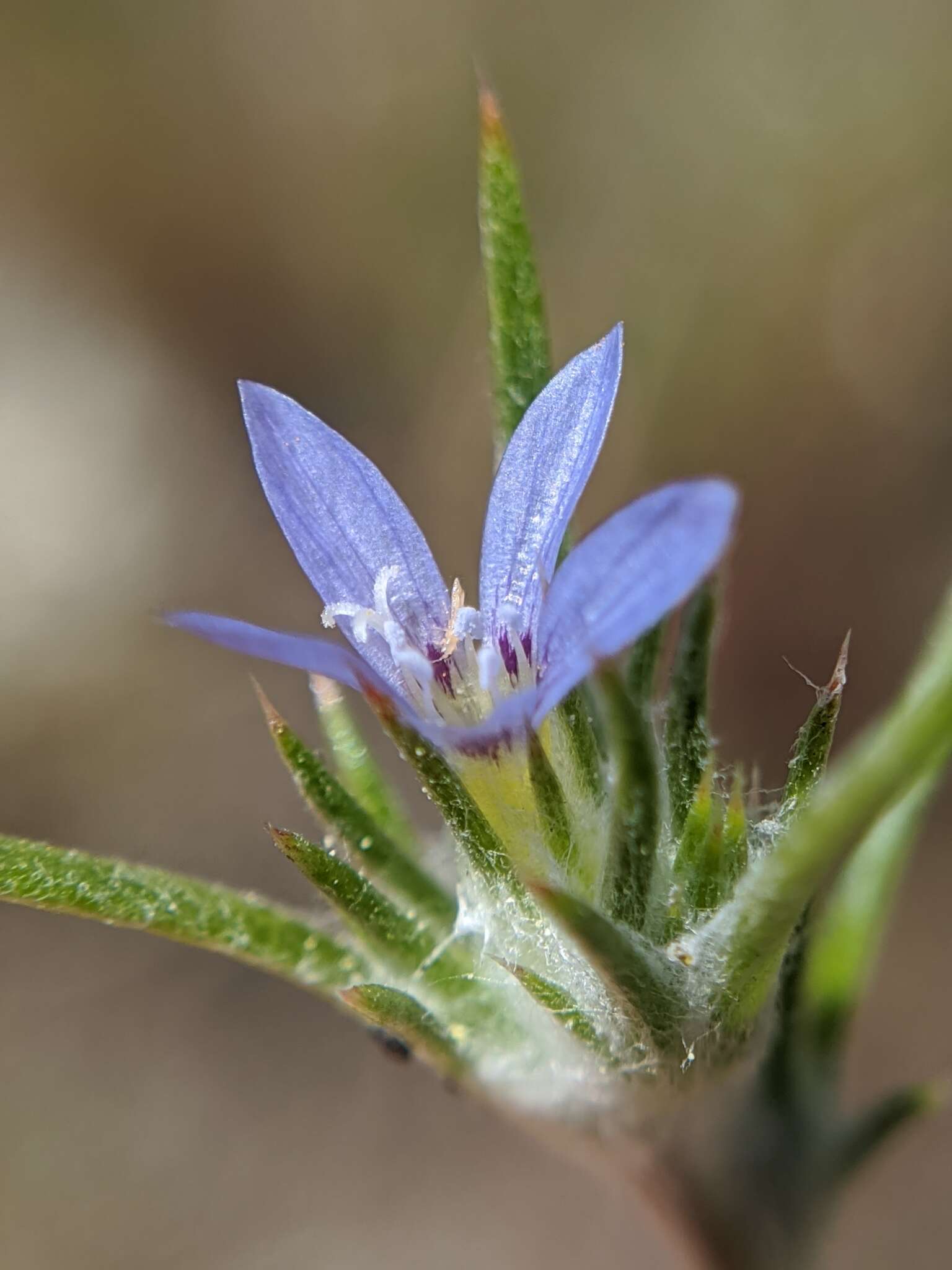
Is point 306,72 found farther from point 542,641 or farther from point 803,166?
point 542,641

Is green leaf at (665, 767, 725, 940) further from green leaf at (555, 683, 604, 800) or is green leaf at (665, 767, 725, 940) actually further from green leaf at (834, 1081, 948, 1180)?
green leaf at (834, 1081, 948, 1180)

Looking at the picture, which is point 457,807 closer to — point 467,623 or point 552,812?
point 552,812

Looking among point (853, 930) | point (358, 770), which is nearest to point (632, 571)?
point (358, 770)

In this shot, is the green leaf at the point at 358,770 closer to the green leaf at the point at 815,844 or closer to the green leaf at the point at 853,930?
the green leaf at the point at 815,844

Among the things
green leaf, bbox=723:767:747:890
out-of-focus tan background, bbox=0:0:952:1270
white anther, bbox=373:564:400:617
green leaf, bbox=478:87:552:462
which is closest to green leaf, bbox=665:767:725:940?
green leaf, bbox=723:767:747:890

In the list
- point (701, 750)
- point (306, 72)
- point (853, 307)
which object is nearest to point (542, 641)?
point (701, 750)

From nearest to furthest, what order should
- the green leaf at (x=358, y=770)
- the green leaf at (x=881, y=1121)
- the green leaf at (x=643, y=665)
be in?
the green leaf at (x=643, y=665) → the green leaf at (x=358, y=770) → the green leaf at (x=881, y=1121)

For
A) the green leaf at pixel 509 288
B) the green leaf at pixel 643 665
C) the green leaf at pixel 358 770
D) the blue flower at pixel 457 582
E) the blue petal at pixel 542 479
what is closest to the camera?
the blue flower at pixel 457 582

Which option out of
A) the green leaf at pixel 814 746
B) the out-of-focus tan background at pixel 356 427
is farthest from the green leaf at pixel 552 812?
the out-of-focus tan background at pixel 356 427
